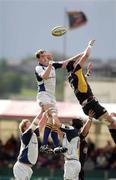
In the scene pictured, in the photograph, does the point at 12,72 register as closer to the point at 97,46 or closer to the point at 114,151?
the point at 97,46

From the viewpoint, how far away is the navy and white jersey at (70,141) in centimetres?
1997

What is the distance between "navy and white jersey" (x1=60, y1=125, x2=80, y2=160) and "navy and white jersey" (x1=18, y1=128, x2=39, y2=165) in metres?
0.73

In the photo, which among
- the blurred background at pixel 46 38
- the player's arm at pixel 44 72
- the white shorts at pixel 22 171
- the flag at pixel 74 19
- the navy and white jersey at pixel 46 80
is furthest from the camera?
the blurred background at pixel 46 38

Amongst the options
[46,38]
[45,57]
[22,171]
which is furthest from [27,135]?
[46,38]

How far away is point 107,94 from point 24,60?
40948mm

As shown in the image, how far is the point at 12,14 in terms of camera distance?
256 feet

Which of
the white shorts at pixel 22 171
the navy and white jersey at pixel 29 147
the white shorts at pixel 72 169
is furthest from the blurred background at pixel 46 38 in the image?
the white shorts at pixel 72 169

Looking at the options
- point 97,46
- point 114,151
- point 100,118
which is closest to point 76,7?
point 97,46

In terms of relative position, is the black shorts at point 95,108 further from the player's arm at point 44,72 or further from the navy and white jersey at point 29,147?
the navy and white jersey at point 29,147

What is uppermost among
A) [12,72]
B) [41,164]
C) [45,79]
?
[12,72]

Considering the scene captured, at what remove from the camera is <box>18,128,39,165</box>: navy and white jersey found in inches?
800

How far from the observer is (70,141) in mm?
20016

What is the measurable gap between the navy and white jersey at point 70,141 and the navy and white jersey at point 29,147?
733mm

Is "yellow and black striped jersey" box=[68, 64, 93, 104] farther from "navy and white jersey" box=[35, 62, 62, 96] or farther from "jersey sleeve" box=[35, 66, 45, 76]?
"jersey sleeve" box=[35, 66, 45, 76]
